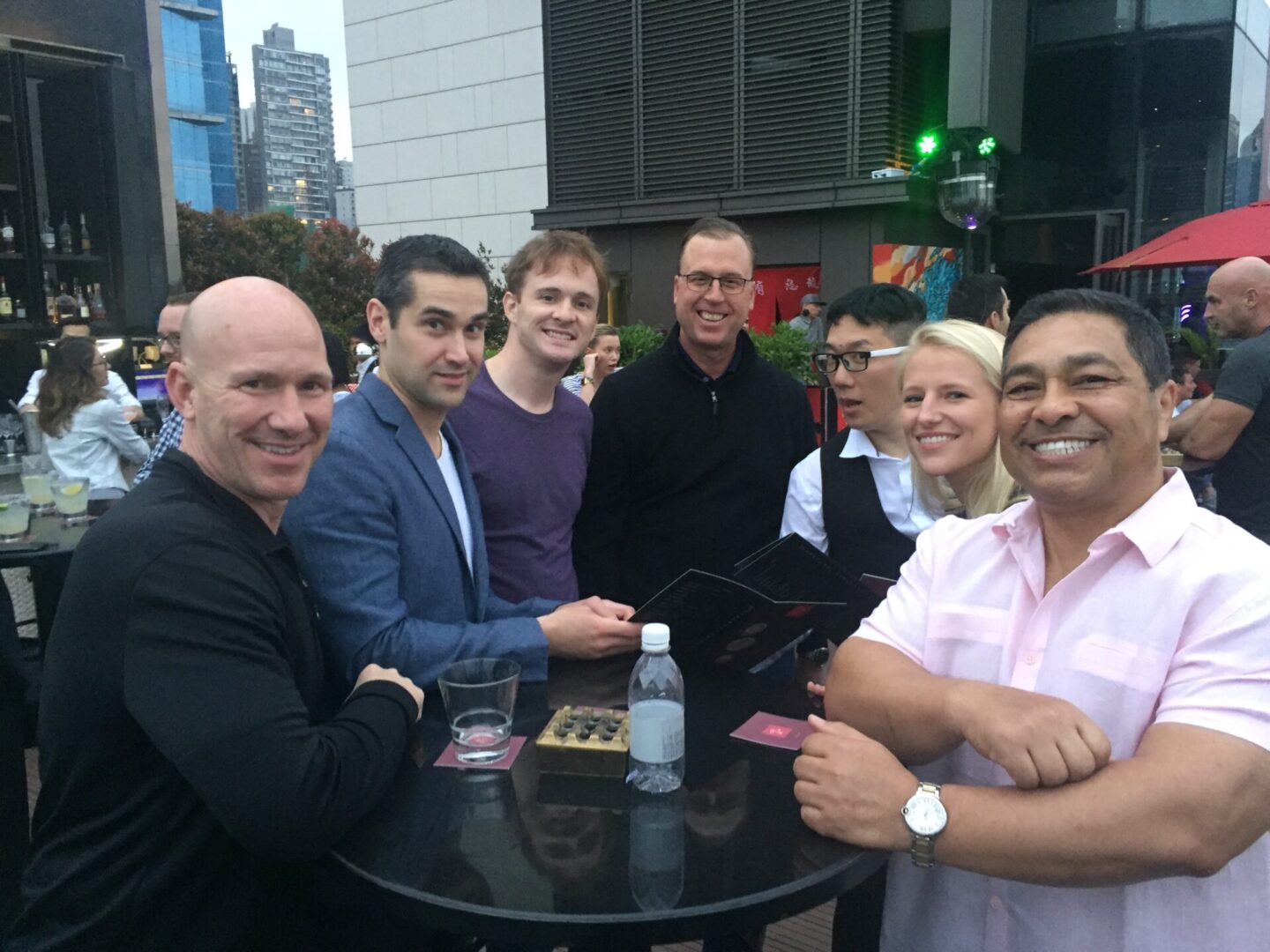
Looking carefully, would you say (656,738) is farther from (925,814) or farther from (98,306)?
(98,306)

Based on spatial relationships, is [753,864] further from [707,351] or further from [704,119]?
[704,119]

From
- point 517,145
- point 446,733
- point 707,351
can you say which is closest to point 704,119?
point 517,145

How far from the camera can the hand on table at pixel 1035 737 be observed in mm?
1268

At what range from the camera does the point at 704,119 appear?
43.4 feet

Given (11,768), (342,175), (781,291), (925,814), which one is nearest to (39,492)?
(11,768)

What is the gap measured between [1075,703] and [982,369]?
95 cm

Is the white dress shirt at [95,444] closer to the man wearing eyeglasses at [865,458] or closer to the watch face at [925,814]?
the man wearing eyeglasses at [865,458]

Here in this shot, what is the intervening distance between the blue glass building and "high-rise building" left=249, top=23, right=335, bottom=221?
143 feet

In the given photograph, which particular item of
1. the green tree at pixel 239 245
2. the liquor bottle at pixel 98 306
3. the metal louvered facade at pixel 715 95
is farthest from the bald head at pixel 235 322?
the green tree at pixel 239 245

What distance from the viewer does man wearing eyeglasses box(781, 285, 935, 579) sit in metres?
2.43

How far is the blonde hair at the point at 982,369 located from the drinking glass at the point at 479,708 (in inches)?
47.7

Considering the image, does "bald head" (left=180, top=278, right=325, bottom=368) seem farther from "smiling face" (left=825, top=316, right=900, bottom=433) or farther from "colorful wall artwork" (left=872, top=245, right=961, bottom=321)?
"colorful wall artwork" (left=872, top=245, right=961, bottom=321)

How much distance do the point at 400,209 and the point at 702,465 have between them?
61.3ft

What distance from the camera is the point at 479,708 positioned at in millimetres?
1704
